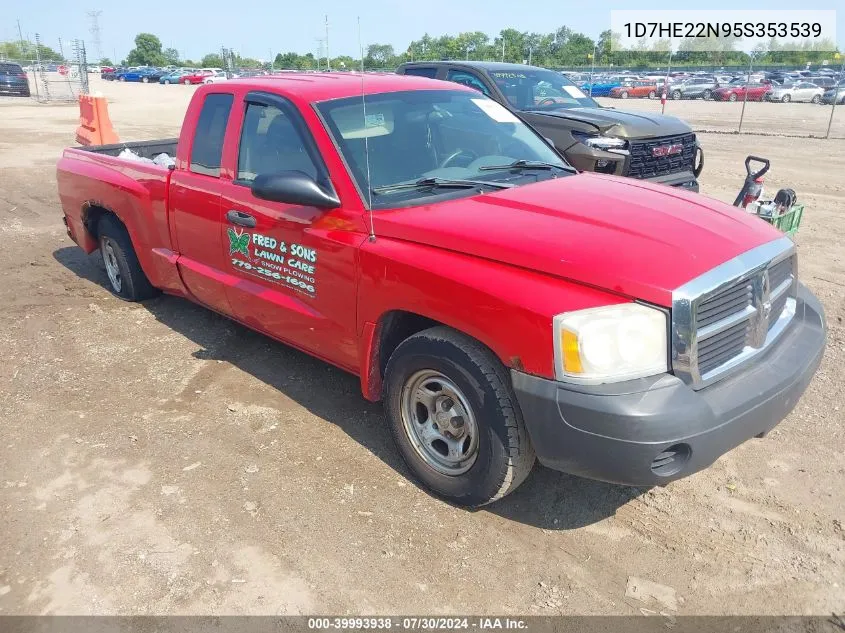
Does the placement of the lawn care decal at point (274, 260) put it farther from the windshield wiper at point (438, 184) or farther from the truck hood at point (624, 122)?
the truck hood at point (624, 122)

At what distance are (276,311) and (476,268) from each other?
5.12 ft

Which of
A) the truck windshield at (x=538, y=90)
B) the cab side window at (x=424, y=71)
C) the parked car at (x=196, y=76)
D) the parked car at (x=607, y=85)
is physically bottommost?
the truck windshield at (x=538, y=90)

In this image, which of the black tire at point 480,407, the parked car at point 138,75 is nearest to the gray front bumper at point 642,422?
the black tire at point 480,407

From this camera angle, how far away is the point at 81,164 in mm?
5816

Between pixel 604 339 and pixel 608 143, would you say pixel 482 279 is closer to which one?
pixel 604 339

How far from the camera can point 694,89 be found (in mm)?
39375

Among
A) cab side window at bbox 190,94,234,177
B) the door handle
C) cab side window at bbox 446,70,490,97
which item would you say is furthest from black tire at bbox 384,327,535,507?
cab side window at bbox 446,70,490,97

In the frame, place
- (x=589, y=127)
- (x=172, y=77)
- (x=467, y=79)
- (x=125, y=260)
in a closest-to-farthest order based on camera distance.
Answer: (x=125, y=260) → (x=589, y=127) → (x=467, y=79) → (x=172, y=77)

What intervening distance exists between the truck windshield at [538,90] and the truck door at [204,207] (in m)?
4.96

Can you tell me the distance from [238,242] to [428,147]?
4.19 ft

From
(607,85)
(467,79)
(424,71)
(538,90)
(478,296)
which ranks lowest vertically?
(478,296)

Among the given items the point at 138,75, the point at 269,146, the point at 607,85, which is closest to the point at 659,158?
the point at 269,146

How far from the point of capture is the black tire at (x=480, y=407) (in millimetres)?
2805

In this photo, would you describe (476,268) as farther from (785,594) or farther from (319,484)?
(785,594)
